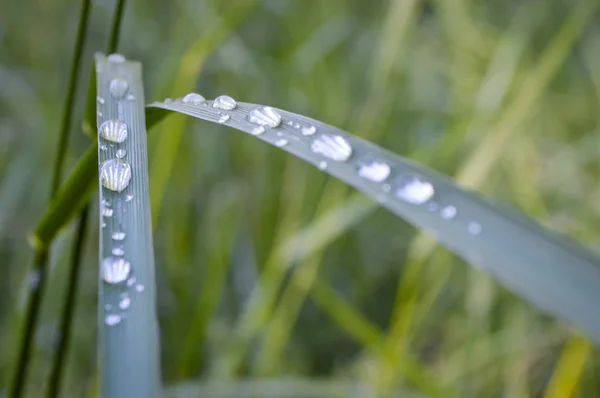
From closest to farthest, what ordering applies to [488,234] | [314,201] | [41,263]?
[488,234]
[41,263]
[314,201]

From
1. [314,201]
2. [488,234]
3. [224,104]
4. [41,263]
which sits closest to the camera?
[488,234]

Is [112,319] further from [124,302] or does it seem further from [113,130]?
[113,130]

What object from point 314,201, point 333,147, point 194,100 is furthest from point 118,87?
point 314,201

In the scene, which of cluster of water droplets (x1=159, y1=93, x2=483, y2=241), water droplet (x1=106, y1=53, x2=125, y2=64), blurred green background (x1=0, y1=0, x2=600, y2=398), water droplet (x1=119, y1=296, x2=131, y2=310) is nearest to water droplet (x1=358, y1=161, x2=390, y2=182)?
cluster of water droplets (x1=159, y1=93, x2=483, y2=241)

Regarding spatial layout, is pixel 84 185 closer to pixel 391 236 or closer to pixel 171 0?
pixel 391 236

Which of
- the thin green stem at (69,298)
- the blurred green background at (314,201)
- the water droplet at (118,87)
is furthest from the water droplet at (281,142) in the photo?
the blurred green background at (314,201)

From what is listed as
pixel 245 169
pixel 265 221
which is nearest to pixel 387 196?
pixel 265 221
